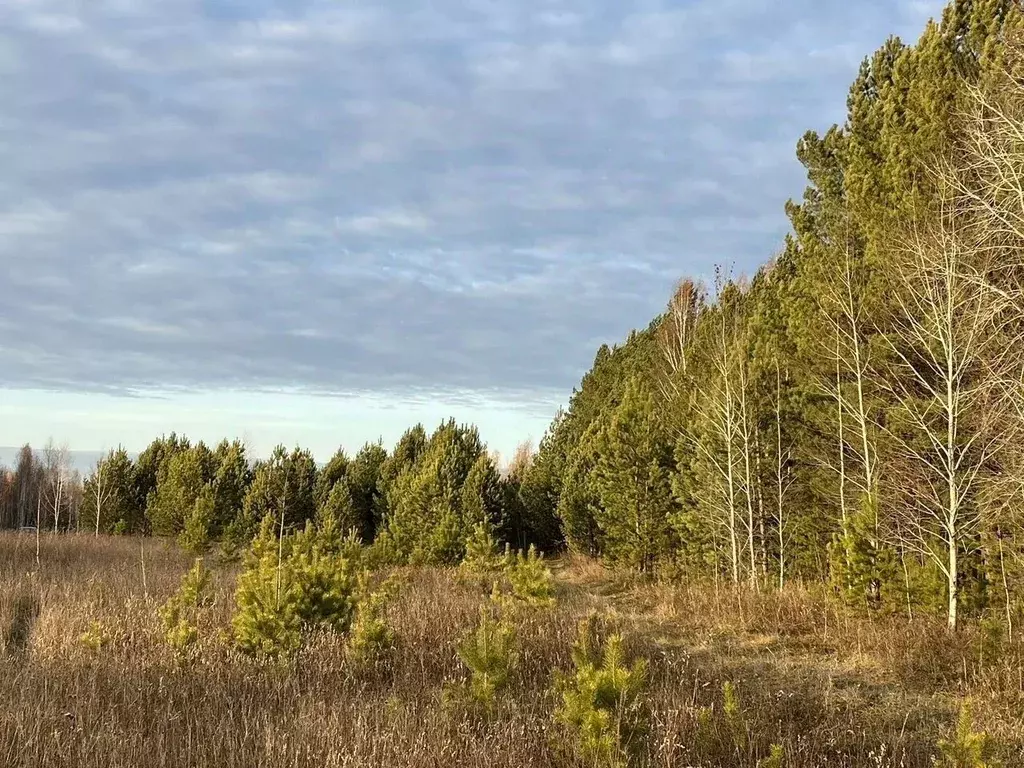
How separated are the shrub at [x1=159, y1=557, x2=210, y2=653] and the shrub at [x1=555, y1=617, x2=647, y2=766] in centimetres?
426

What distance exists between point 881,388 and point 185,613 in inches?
394

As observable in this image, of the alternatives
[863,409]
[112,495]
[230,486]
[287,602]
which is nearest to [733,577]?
[863,409]

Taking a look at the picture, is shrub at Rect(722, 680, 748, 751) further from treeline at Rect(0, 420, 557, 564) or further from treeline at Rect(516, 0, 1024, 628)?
treeline at Rect(0, 420, 557, 564)

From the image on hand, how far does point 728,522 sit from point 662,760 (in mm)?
10459

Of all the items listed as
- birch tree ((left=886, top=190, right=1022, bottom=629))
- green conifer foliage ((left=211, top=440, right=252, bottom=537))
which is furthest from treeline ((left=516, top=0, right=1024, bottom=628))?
green conifer foliage ((left=211, top=440, right=252, bottom=537))

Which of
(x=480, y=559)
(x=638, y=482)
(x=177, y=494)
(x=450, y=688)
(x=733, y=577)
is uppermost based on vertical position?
(x=638, y=482)

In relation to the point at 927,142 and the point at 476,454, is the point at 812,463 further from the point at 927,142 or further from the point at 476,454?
the point at 476,454

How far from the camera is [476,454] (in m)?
22.3

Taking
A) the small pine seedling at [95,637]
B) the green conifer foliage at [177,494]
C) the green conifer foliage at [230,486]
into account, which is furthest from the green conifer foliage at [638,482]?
the green conifer foliage at [177,494]

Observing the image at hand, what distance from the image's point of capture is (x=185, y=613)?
8250 millimetres

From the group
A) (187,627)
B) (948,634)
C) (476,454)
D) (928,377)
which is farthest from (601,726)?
(476,454)

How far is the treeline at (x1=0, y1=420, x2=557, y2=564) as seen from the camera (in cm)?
2044

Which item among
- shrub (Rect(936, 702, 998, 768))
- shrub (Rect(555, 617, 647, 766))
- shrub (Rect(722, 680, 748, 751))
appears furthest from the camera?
shrub (Rect(722, 680, 748, 751))

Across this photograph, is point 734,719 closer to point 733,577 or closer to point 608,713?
point 608,713
